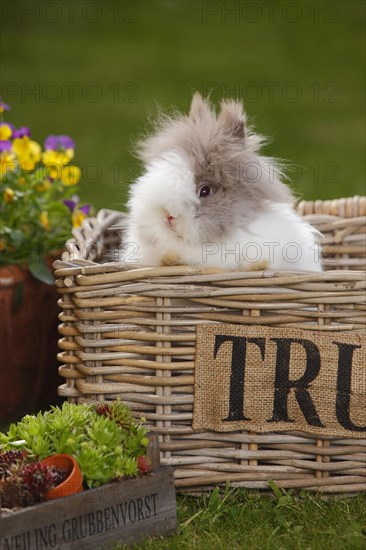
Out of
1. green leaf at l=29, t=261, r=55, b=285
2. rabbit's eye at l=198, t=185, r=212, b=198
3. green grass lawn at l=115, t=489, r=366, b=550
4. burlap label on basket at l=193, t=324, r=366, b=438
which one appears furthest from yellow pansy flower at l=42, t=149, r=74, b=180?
green grass lawn at l=115, t=489, r=366, b=550

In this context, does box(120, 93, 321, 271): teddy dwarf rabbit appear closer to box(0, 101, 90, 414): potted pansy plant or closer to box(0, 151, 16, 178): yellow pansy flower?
box(0, 101, 90, 414): potted pansy plant

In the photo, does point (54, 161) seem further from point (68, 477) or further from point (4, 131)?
point (68, 477)

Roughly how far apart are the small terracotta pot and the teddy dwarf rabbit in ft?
1.35

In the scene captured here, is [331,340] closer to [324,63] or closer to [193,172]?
[193,172]

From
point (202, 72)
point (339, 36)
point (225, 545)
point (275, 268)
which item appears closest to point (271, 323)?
point (275, 268)

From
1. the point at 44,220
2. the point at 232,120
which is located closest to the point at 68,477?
the point at 232,120

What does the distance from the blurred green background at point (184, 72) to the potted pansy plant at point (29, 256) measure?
4.14 ft

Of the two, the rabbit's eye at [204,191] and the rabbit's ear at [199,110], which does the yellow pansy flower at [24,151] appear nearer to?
the rabbit's ear at [199,110]

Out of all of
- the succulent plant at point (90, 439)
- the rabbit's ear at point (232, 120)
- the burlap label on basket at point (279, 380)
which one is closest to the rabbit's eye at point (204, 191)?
the rabbit's ear at point (232, 120)

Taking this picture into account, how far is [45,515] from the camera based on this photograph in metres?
1.27

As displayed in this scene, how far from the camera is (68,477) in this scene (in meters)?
1.31

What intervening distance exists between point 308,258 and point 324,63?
4.38 m

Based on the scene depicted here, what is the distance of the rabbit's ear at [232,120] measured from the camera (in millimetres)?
1601

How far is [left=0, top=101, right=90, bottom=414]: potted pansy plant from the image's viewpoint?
1995 millimetres
